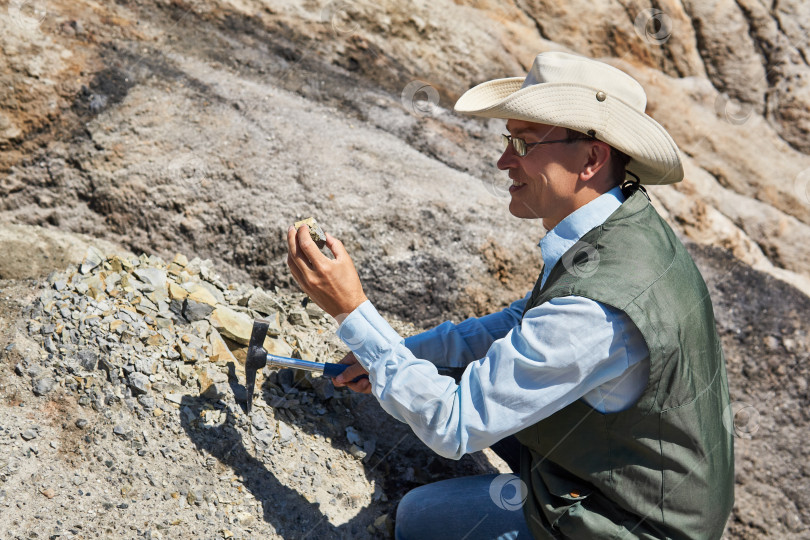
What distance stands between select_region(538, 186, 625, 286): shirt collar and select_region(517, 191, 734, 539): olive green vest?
1.5 inches

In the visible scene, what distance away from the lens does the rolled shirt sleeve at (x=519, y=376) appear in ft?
6.68

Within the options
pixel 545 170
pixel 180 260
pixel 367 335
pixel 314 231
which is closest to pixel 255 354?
pixel 314 231

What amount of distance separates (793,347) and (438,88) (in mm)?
3463

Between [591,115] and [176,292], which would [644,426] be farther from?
[176,292]

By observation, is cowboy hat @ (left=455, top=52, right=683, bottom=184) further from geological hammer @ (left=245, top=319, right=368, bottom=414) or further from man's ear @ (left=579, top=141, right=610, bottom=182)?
geological hammer @ (left=245, top=319, right=368, bottom=414)

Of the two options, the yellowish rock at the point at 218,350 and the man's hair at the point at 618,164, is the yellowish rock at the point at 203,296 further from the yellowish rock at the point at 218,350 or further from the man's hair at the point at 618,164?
the man's hair at the point at 618,164

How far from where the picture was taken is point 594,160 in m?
2.40

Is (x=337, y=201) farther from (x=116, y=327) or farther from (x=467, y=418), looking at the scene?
(x=467, y=418)

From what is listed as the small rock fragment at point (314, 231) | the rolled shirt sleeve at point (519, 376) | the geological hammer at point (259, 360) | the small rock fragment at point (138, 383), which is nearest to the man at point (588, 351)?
the rolled shirt sleeve at point (519, 376)

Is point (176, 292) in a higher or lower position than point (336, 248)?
lower

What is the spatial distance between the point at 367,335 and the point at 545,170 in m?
0.84

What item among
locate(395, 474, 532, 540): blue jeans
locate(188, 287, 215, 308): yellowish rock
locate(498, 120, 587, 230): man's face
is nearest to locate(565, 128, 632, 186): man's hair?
Result: locate(498, 120, 587, 230): man's face

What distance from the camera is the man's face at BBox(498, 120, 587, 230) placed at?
94.0 inches

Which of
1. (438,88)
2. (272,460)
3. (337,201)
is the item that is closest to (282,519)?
(272,460)
